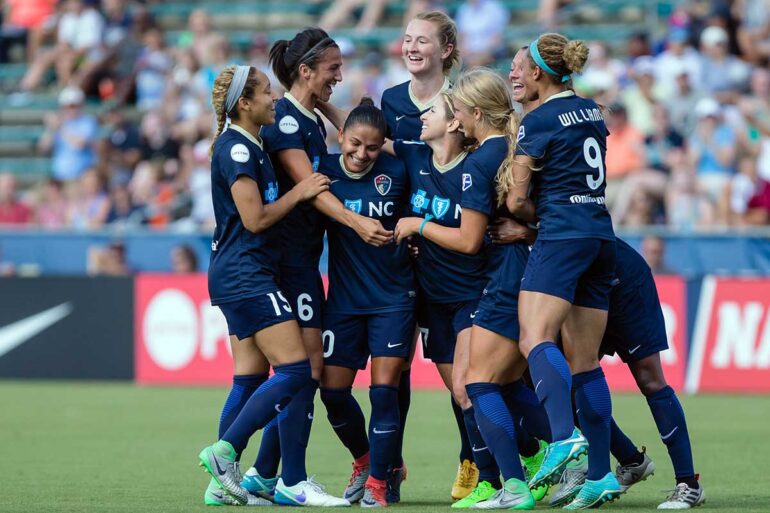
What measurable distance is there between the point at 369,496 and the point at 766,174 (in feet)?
29.6

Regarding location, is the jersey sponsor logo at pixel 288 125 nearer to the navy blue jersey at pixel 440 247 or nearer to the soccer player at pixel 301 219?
the soccer player at pixel 301 219

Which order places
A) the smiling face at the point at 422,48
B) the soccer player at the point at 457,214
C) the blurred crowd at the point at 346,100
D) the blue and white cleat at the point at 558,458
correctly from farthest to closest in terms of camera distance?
the blurred crowd at the point at 346,100 < the smiling face at the point at 422,48 < the soccer player at the point at 457,214 < the blue and white cleat at the point at 558,458

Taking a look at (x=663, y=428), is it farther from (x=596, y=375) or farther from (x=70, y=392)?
(x=70, y=392)

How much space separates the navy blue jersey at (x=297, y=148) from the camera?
25.3ft

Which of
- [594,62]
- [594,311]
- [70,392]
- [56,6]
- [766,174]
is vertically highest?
[56,6]

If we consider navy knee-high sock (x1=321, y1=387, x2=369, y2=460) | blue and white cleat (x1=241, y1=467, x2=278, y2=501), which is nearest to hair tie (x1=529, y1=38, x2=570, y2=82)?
navy knee-high sock (x1=321, y1=387, x2=369, y2=460)

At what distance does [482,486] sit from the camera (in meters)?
7.29

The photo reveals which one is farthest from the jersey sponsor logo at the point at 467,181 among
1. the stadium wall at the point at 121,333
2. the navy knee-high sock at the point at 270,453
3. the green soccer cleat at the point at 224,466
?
the stadium wall at the point at 121,333

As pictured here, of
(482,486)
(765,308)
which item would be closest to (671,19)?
(765,308)

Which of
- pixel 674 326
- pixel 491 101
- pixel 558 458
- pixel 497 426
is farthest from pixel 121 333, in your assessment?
pixel 558 458

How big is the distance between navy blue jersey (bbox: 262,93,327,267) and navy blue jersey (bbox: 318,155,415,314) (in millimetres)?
165

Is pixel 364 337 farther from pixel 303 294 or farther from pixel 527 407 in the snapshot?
pixel 527 407

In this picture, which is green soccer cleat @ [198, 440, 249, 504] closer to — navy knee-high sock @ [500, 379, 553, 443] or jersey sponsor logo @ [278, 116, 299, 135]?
navy knee-high sock @ [500, 379, 553, 443]

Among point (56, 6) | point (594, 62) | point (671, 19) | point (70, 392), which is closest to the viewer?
point (70, 392)
